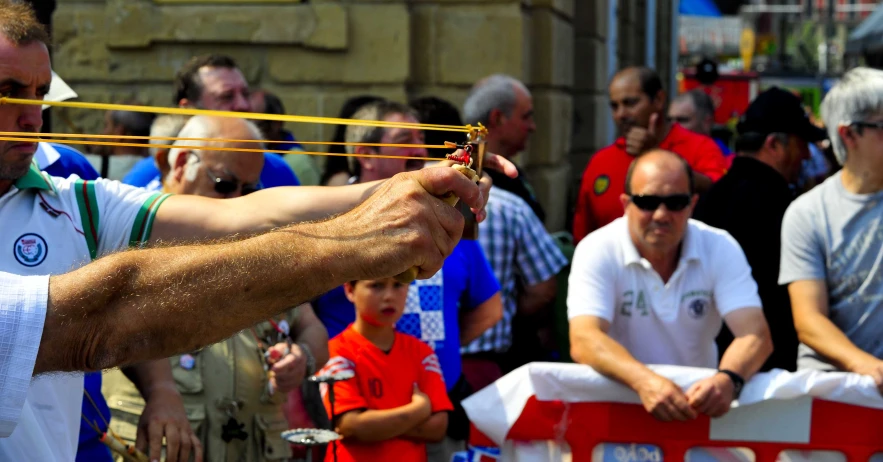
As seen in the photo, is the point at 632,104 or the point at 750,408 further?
the point at 632,104

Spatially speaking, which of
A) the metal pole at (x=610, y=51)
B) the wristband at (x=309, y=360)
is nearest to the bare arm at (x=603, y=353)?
the wristband at (x=309, y=360)

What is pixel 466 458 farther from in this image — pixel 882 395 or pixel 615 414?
pixel 882 395

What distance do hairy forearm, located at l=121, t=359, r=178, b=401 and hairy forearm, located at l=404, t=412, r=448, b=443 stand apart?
107 cm

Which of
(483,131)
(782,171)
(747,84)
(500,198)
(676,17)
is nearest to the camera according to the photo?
(483,131)

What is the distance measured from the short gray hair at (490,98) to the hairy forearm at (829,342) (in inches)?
82.5

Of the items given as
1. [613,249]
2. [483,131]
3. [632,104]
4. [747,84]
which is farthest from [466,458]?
[747,84]

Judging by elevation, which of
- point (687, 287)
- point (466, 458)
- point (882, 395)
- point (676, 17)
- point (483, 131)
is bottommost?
point (466, 458)

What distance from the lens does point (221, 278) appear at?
194cm

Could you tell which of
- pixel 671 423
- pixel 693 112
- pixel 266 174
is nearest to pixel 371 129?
pixel 266 174

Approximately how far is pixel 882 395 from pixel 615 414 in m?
0.96

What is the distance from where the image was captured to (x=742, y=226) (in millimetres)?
5441

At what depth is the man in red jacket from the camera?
687cm

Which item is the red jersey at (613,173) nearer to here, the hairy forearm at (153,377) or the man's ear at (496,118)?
the man's ear at (496,118)

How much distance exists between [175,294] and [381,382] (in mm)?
2246
